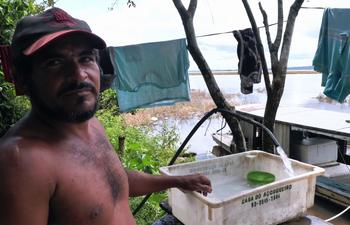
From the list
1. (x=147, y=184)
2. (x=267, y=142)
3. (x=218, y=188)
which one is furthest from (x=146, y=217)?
(x=147, y=184)

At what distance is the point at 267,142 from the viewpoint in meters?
3.35

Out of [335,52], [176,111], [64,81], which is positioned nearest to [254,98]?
[176,111]

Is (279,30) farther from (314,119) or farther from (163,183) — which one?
(314,119)

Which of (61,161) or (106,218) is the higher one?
(61,161)

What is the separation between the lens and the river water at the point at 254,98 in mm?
9586

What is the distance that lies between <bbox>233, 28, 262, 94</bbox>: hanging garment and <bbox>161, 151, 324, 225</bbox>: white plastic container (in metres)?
1.97

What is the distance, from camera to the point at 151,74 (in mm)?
4406

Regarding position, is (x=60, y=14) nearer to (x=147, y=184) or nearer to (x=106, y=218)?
(x=106, y=218)

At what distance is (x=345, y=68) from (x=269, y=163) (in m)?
2.27

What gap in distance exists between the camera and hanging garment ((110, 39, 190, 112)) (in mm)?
4258

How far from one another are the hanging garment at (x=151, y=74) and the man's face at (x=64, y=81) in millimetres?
3058

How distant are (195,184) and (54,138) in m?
0.83

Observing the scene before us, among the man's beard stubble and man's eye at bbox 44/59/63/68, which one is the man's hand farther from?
man's eye at bbox 44/59/63/68

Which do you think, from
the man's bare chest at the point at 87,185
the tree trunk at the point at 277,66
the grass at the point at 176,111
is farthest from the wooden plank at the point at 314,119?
the man's bare chest at the point at 87,185
